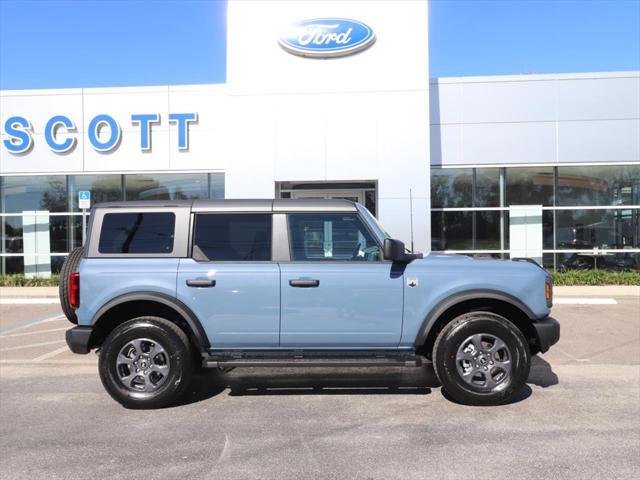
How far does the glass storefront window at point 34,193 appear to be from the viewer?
53.8 feet

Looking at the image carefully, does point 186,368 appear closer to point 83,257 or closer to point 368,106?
point 83,257

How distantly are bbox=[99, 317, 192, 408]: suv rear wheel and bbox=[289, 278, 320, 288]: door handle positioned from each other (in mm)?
1145

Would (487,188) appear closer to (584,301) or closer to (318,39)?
(584,301)

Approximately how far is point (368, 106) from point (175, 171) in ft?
20.0

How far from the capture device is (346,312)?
5008mm

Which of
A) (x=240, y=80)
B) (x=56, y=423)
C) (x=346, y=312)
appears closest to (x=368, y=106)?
(x=240, y=80)

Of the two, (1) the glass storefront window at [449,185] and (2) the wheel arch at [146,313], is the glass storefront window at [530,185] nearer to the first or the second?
(1) the glass storefront window at [449,185]

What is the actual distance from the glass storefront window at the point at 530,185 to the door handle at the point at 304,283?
1191 centimetres

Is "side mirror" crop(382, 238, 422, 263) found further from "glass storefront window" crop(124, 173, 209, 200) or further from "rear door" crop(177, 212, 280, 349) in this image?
"glass storefront window" crop(124, 173, 209, 200)

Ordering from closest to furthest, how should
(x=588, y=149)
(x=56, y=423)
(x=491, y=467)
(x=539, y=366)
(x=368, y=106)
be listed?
1. (x=491, y=467)
2. (x=56, y=423)
3. (x=539, y=366)
4. (x=368, y=106)
5. (x=588, y=149)

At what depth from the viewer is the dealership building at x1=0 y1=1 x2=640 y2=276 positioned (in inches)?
535

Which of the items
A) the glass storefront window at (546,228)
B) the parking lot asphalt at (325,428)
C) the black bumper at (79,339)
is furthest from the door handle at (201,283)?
the glass storefront window at (546,228)

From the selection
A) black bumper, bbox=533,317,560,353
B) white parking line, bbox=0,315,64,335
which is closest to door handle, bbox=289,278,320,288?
black bumper, bbox=533,317,560,353

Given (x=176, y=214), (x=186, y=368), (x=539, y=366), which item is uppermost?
(x=176, y=214)
